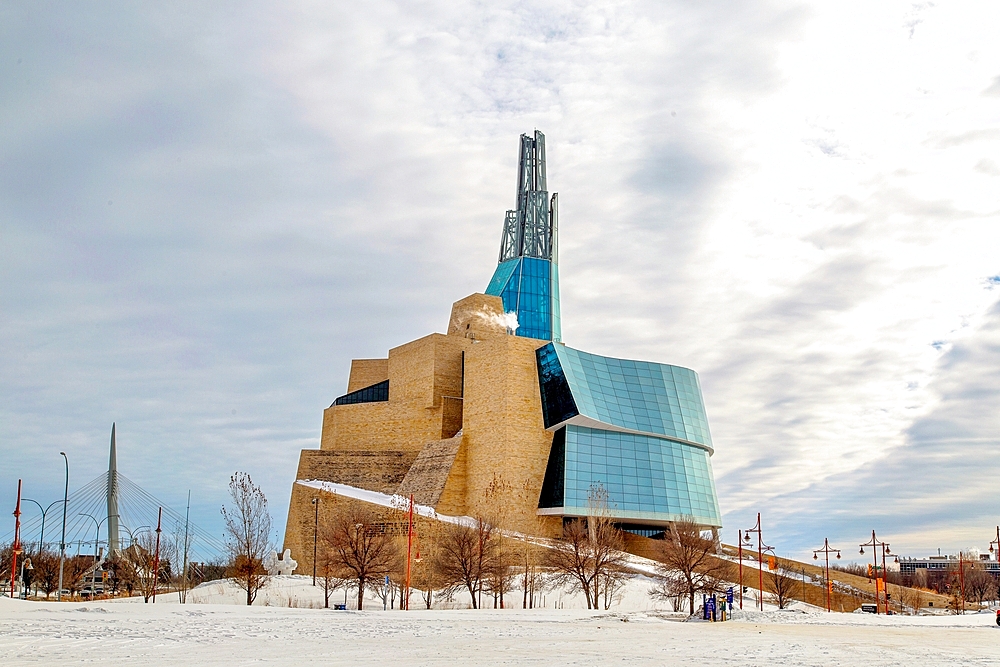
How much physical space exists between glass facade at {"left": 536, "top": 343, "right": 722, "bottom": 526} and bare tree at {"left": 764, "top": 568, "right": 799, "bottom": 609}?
7229 millimetres

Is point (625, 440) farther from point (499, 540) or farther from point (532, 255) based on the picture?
point (532, 255)

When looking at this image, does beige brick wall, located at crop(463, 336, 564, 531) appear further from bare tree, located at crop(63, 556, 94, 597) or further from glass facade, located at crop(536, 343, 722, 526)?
bare tree, located at crop(63, 556, 94, 597)

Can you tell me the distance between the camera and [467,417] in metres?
60.3

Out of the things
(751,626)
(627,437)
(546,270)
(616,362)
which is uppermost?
(546,270)

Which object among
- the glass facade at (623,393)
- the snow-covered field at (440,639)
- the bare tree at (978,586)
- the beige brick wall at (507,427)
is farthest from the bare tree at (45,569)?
the bare tree at (978,586)

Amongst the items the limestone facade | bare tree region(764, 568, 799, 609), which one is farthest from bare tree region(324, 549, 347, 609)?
bare tree region(764, 568, 799, 609)

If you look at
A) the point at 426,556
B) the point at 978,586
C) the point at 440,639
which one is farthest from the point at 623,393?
the point at 440,639

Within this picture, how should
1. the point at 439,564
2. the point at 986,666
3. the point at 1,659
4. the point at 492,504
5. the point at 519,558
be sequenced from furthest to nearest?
the point at 492,504 < the point at 519,558 < the point at 439,564 < the point at 986,666 < the point at 1,659

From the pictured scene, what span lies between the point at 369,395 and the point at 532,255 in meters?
23.9

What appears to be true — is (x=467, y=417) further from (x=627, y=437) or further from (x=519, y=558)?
(x=519, y=558)

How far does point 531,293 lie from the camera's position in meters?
82.9

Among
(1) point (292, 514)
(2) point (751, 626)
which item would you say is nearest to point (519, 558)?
(1) point (292, 514)

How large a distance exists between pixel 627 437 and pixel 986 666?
145 feet

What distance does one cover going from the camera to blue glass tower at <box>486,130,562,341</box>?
3236 inches
